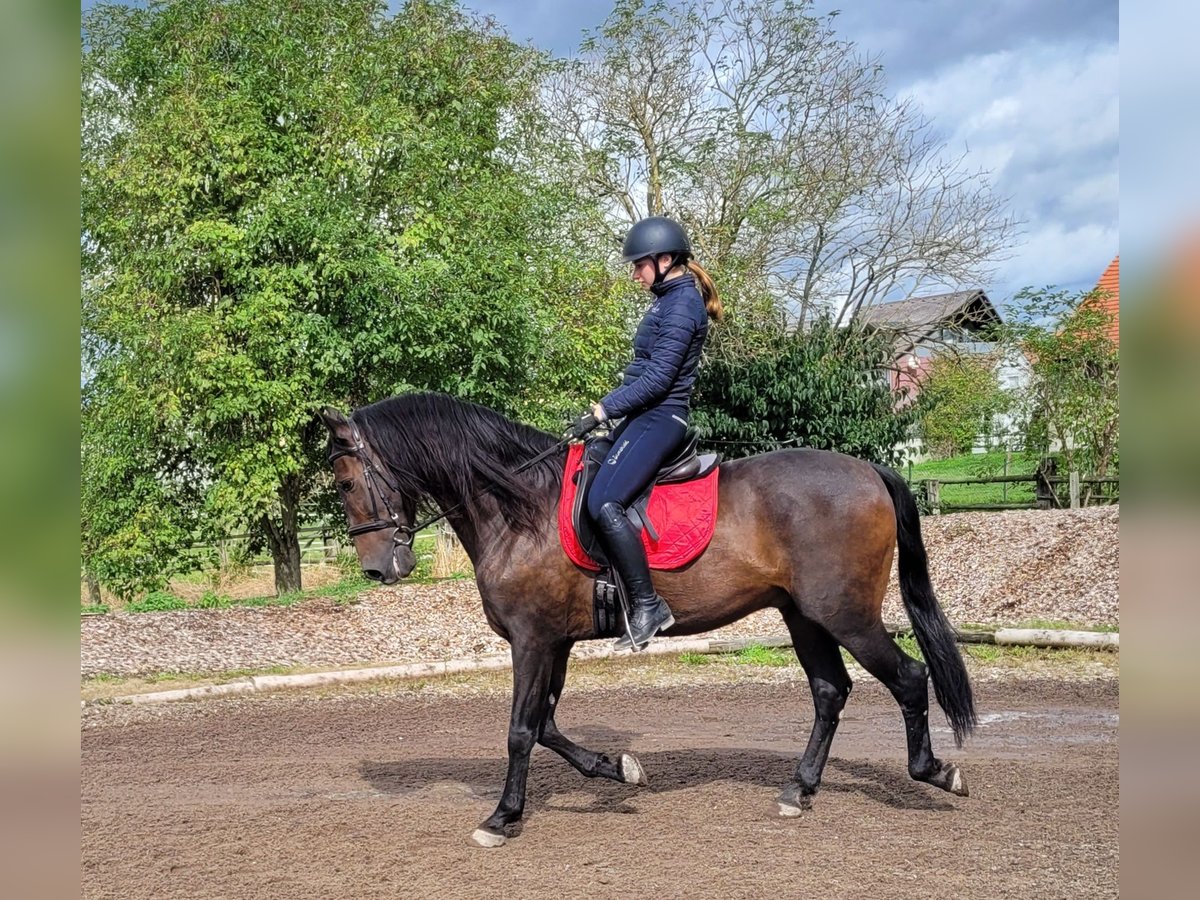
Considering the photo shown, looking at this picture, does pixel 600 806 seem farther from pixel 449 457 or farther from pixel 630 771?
pixel 449 457

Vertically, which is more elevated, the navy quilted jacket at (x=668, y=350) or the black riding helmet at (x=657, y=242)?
the black riding helmet at (x=657, y=242)

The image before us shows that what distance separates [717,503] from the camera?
5156mm

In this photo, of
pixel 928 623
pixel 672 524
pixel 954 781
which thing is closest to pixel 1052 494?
pixel 928 623

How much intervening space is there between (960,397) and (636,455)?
68.2ft

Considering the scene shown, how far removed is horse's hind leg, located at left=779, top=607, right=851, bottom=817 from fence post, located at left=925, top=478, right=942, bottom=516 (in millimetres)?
15343

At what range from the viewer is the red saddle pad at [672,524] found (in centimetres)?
502

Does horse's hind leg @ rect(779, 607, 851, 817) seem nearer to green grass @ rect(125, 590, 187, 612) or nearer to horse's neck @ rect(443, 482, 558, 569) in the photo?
horse's neck @ rect(443, 482, 558, 569)

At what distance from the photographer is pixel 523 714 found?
4.98 metres

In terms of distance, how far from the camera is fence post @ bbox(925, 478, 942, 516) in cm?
2006

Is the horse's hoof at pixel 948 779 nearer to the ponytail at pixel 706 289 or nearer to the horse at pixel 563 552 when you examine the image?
the horse at pixel 563 552

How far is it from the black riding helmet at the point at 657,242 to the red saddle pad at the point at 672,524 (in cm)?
110

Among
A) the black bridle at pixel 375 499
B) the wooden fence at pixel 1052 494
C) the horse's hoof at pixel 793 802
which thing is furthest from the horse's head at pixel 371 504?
the wooden fence at pixel 1052 494

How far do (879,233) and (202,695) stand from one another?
16.2m
